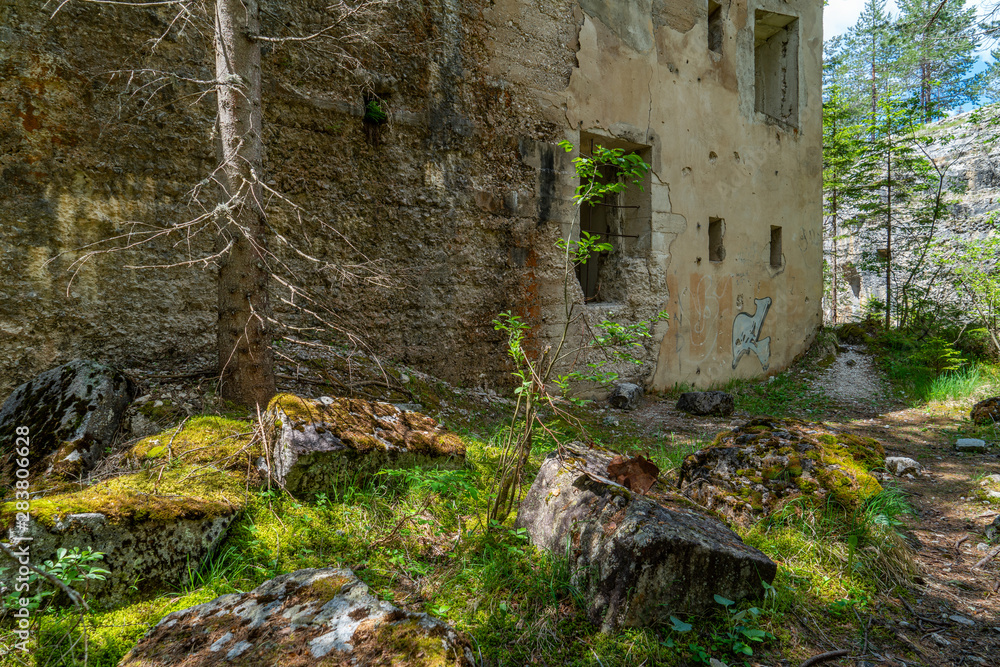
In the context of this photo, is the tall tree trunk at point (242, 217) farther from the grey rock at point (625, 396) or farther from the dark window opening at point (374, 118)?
the grey rock at point (625, 396)

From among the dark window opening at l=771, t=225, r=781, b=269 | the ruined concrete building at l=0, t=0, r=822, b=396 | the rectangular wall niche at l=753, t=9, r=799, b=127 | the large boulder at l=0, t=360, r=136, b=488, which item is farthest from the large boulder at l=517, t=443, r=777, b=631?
the rectangular wall niche at l=753, t=9, r=799, b=127

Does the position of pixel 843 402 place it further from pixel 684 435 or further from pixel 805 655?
pixel 805 655

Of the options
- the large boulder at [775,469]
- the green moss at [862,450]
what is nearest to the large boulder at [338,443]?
the large boulder at [775,469]

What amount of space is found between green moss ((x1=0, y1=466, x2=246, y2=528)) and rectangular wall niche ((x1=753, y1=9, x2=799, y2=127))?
9.65 metres

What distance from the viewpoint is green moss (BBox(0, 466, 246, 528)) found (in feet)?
6.34

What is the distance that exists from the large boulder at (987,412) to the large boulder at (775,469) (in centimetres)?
305

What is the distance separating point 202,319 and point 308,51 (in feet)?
7.82

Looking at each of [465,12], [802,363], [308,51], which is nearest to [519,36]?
[465,12]

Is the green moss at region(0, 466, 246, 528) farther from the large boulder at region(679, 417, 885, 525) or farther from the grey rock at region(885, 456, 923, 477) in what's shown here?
the grey rock at region(885, 456, 923, 477)

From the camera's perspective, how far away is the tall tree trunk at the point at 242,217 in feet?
9.51

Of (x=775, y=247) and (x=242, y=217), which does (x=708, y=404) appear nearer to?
(x=775, y=247)

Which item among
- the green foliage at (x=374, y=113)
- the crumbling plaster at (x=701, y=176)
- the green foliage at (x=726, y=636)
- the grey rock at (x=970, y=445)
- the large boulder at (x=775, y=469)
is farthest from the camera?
the crumbling plaster at (x=701, y=176)

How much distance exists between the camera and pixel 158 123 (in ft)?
12.4

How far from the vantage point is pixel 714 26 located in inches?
306
